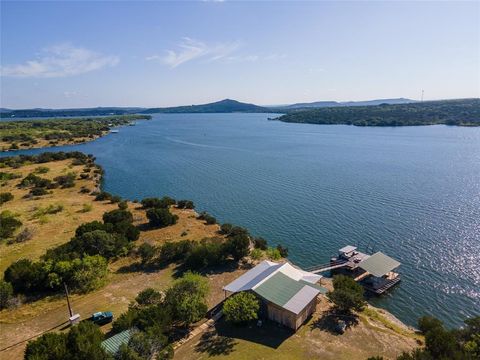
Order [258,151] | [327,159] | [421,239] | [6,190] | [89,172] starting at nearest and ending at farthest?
[421,239] < [6,190] < [89,172] < [327,159] < [258,151]

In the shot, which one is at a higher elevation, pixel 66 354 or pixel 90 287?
pixel 66 354

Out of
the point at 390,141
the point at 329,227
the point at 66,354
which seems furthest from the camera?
the point at 390,141

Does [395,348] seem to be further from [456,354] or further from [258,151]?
[258,151]

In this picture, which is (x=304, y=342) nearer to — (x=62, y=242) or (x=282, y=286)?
(x=282, y=286)

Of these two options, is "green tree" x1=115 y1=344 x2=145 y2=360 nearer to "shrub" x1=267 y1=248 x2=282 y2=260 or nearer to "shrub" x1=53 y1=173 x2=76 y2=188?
"shrub" x1=267 y1=248 x2=282 y2=260

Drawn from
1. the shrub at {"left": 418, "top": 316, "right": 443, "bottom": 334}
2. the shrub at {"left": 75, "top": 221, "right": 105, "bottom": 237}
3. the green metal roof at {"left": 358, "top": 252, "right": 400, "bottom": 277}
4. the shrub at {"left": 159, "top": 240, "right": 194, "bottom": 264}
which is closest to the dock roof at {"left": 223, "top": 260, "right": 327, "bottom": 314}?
the shrub at {"left": 418, "top": 316, "right": 443, "bottom": 334}

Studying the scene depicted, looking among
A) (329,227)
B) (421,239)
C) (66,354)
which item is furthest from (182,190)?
(66,354)
